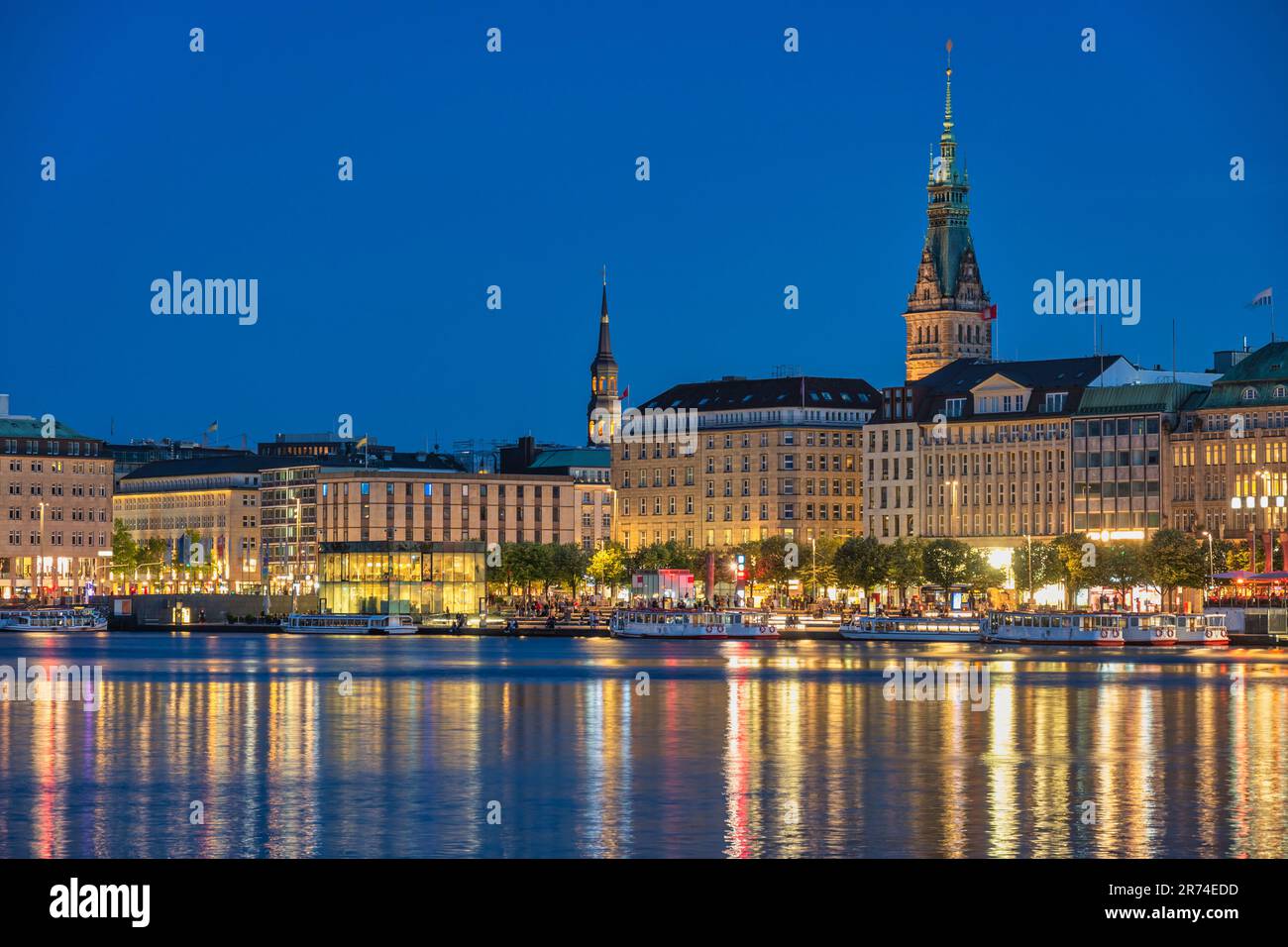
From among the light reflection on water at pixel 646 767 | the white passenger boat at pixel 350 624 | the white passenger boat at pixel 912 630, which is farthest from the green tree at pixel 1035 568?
the light reflection on water at pixel 646 767

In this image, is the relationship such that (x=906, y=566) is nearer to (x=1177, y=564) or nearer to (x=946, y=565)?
(x=946, y=565)

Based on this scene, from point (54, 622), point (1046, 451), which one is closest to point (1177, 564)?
point (1046, 451)

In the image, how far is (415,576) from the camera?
648ft

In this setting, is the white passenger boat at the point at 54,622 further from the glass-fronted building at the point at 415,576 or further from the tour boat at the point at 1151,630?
the tour boat at the point at 1151,630

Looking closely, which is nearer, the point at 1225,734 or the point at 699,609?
the point at 1225,734

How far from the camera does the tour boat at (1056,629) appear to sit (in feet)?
486

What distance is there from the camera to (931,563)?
17750cm

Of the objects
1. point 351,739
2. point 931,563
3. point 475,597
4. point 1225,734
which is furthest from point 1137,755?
point 475,597

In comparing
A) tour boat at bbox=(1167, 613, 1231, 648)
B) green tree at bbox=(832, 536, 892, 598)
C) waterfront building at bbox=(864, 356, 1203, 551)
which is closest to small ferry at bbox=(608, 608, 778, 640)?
green tree at bbox=(832, 536, 892, 598)

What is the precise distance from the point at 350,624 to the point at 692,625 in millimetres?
34422

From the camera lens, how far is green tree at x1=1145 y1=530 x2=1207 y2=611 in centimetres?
15550

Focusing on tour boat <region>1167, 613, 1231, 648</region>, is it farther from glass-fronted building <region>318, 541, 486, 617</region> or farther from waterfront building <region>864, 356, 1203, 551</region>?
glass-fronted building <region>318, 541, 486, 617</region>
